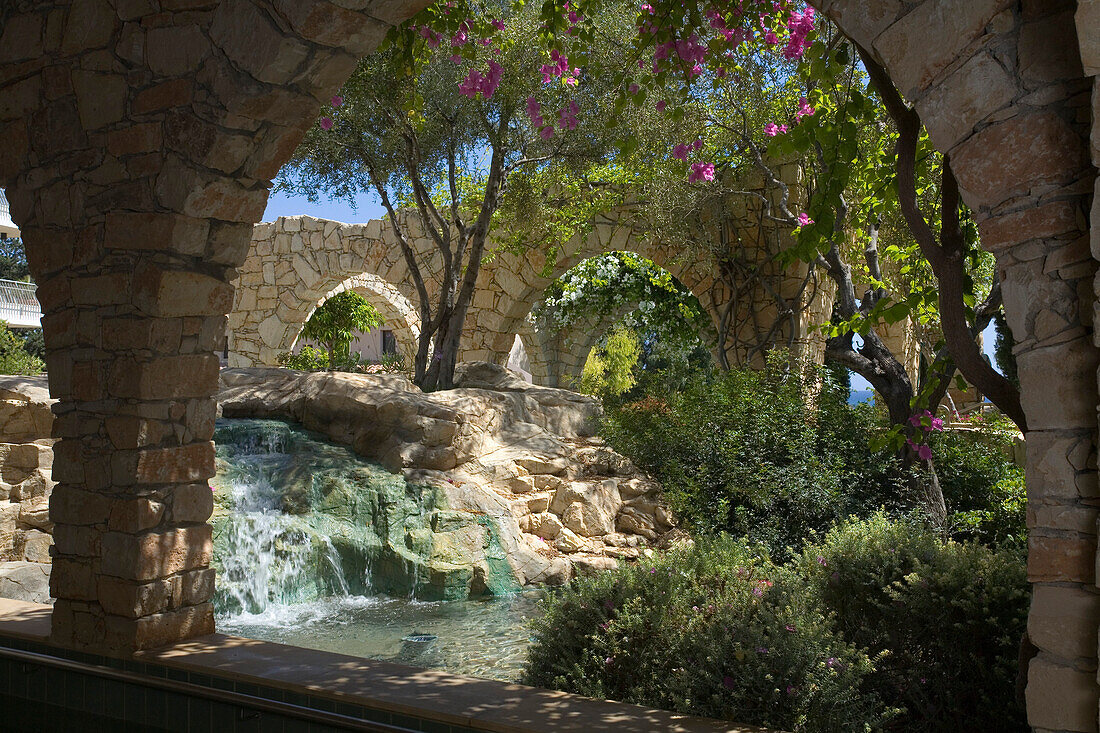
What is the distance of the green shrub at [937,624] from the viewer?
3.31m

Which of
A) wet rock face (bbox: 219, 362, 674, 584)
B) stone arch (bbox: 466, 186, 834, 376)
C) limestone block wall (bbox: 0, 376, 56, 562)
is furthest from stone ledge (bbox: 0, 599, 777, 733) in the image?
stone arch (bbox: 466, 186, 834, 376)

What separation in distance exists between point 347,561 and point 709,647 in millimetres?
3514

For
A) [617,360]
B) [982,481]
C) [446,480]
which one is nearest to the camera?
[446,480]

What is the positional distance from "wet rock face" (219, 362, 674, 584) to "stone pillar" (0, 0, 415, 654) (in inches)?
114

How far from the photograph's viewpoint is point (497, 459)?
744 centimetres

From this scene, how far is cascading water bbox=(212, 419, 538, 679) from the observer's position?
5262 mm

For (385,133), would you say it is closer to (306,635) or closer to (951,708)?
(306,635)

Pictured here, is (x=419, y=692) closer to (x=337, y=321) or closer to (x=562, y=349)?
(x=337, y=321)

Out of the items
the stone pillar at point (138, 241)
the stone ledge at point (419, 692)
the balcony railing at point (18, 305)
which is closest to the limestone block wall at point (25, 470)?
the stone pillar at point (138, 241)

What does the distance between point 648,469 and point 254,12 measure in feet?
17.7

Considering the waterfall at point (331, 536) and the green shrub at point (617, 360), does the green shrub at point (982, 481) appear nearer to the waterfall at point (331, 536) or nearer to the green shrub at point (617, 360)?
the waterfall at point (331, 536)

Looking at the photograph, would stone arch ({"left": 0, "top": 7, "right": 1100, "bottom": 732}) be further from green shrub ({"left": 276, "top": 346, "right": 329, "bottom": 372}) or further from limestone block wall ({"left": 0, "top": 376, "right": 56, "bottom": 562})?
green shrub ({"left": 276, "top": 346, "right": 329, "bottom": 372})

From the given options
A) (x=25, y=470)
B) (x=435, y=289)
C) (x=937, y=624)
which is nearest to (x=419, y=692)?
(x=937, y=624)

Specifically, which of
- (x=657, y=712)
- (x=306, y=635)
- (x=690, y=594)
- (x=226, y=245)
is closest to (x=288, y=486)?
(x=306, y=635)
